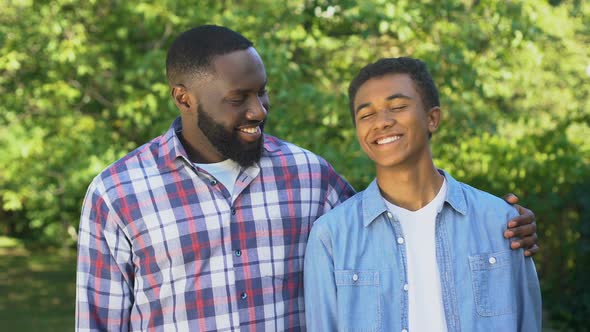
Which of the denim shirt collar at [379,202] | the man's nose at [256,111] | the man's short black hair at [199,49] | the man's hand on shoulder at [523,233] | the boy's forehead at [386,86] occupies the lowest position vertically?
the man's hand on shoulder at [523,233]

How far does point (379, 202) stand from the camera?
2.76 m

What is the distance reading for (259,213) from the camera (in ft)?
9.19

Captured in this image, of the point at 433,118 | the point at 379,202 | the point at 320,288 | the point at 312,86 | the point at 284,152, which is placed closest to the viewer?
the point at 320,288

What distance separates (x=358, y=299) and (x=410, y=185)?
0.45 metres

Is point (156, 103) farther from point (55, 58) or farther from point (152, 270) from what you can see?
point (152, 270)

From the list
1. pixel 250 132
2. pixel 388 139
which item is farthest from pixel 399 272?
pixel 250 132

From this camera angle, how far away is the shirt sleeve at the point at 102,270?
2.69m

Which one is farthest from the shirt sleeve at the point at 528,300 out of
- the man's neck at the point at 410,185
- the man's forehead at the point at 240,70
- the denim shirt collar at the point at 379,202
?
the man's forehead at the point at 240,70

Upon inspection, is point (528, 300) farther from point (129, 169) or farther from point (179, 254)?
point (129, 169)

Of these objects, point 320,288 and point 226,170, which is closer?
point 320,288

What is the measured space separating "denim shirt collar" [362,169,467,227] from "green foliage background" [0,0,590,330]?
272cm

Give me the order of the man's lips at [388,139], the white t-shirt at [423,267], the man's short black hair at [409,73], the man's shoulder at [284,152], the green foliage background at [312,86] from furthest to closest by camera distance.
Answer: the green foliage background at [312,86]
the man's shoulder at [284,152]
the man's short black hair at [409,73]
the man's lips at [388,139]
the white t-shirt at [423,267]

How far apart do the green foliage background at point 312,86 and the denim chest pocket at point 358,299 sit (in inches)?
114

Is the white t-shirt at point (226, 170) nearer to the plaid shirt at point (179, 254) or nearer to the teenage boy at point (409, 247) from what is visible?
the plaid shirt at point (179, 254)
